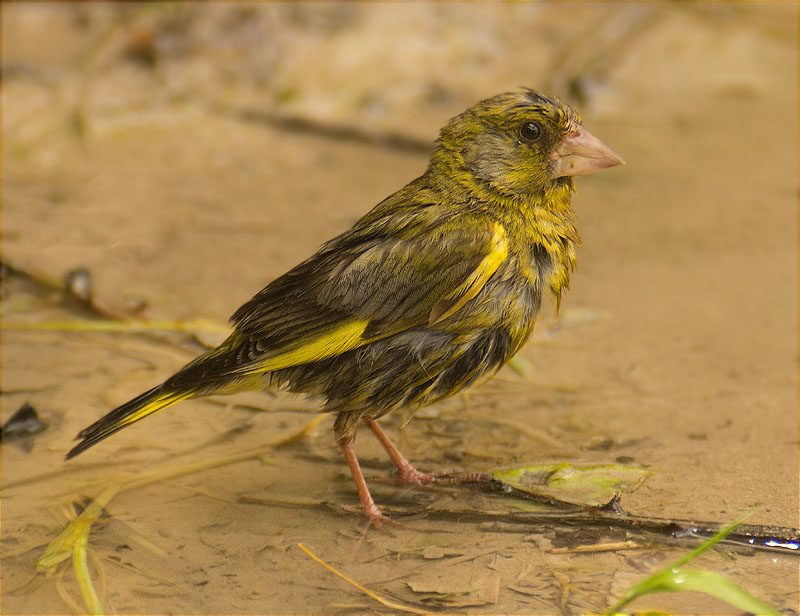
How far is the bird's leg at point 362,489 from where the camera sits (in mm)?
2982

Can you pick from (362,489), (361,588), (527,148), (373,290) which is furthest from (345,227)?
(361,588)

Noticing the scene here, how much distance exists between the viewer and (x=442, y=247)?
297 centimetres

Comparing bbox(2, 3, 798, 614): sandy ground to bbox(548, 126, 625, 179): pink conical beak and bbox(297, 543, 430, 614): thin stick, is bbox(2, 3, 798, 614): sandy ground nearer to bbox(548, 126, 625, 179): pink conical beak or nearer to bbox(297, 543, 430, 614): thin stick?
bbox(297, 543, 430, 614): thin stick

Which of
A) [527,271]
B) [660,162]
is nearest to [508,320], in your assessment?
[527,271]

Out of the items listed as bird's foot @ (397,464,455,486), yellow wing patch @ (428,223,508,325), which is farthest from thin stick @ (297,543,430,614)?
yellow wing patch @ (428,223,508,325)

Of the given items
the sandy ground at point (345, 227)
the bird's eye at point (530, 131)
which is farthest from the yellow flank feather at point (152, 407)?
the bird's eye at point (530, 131)

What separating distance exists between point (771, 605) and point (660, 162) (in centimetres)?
391

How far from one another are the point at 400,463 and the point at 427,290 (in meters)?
0.70

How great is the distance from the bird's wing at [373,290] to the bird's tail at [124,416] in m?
0.18

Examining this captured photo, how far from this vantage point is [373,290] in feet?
9.75

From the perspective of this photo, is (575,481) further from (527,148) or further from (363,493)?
(527,148)

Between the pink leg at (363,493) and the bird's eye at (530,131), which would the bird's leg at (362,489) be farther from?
the bird's eye at (530,131)

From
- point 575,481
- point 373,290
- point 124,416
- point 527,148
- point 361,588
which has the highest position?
point 527,148

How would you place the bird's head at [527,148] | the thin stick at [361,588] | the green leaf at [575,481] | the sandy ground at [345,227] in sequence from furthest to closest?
1. the bird's head at [527,148]
2. the green leaf at [575,481]
3. the sandy ground at [345,227]
4. the thin stick at [361,588]
